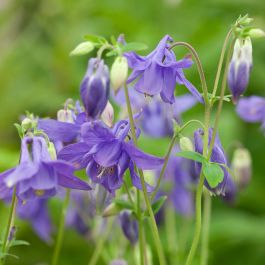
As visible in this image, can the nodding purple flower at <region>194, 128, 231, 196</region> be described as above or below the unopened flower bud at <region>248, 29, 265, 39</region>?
below

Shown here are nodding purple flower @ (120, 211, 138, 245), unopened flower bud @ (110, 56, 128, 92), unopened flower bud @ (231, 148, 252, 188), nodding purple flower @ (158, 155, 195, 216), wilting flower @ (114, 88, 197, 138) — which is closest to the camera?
unopened flower bud @ (110, 56, 128, 92)

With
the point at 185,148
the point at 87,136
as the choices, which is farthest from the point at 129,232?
the point at 87,136

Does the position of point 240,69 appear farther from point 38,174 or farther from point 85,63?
point 85,63

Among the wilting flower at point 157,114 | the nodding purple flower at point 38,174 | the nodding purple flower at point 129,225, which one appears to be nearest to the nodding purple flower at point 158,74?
the nodding purple flower at point 38,174

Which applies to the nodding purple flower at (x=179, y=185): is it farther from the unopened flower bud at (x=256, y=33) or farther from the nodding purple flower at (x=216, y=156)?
the unopened flower bud at (x=256, y=33)

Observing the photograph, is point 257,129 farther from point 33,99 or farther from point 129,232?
point 129,232

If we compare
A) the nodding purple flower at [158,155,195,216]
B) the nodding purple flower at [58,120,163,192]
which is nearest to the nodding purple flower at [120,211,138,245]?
the nodding purple flower at [58,120,163,192]

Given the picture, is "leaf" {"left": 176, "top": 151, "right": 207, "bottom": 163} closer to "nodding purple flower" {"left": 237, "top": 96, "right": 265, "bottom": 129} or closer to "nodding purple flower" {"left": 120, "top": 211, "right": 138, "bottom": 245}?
"nodding purple flower" {"left": 120, "top": 211, "right": 138, "bottom": 245}
